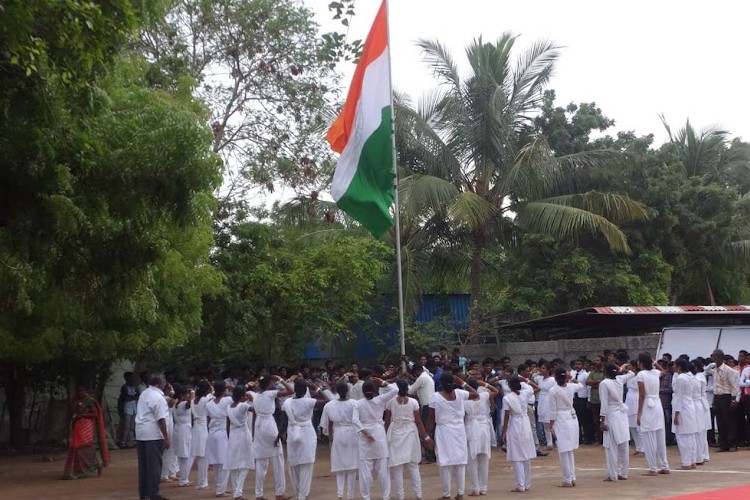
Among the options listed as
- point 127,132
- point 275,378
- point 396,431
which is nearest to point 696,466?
point 396,431

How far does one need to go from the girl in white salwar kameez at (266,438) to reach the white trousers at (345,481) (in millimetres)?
969

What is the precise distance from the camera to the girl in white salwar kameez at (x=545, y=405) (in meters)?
18.0

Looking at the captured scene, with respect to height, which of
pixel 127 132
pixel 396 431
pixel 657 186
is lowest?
pixel 396 431

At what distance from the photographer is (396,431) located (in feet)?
39.2

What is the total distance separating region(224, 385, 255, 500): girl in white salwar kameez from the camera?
43.0 feet

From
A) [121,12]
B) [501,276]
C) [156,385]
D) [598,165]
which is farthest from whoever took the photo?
[501,276]

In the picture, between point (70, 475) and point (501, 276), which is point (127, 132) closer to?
point (70, 475)

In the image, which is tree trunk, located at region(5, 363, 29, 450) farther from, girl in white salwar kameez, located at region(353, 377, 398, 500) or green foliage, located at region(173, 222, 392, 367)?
girl in white salwar kameez, located at region(353, 377, 398, 500)

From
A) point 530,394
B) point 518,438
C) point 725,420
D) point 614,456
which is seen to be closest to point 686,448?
point 614,456

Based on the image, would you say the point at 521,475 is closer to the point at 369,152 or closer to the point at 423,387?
the point at 423,387

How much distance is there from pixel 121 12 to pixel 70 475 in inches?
396

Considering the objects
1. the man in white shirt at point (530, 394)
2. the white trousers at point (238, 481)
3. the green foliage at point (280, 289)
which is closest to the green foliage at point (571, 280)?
Answer: the green foliage at point (280, 289)

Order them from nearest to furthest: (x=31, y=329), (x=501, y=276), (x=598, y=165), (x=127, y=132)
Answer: (x=127, y=132), (x=31, y=329), (x=598, y=165), (x=501, y=276)

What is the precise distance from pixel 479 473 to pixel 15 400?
12.1 metres
